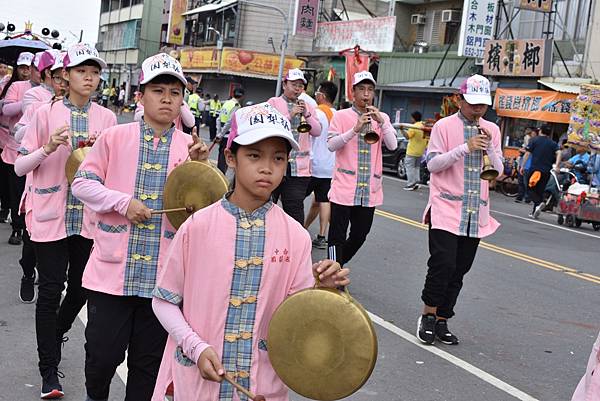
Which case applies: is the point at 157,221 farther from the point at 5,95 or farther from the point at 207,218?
the point at 5,95

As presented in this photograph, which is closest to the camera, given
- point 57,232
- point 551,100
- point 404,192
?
point 57,232

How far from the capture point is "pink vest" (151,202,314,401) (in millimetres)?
3041

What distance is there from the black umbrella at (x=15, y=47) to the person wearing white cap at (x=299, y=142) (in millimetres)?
2904

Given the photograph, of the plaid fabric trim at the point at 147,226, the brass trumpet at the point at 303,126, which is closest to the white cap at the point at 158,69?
the plaid fabric trim at the point at 147,226

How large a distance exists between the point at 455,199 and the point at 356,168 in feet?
5.02

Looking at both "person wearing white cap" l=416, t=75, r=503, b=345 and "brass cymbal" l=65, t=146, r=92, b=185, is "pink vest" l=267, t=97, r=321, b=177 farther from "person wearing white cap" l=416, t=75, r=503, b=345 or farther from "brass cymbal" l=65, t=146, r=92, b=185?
"brass cymbal" l=65, t=146, r=92, b=185

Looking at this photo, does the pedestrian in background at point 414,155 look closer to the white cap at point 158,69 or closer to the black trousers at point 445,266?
the black trousers at point 445,266

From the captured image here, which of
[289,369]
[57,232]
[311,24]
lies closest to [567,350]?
[57,232]

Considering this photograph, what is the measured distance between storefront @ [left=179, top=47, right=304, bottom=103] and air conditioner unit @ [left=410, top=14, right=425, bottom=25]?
8.83m

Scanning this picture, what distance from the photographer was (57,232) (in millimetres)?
5105

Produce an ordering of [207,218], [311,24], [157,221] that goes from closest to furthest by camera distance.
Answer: [207,218]
[157,221]
[311,24]

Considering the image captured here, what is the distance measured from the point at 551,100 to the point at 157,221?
852 inches

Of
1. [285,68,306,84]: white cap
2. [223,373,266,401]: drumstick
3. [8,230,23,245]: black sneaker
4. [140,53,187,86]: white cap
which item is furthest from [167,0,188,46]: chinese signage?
[223,373,266,401]: drumstick

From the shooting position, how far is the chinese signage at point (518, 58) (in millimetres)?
25547
